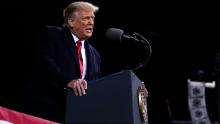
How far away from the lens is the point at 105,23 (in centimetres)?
556

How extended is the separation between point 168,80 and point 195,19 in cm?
104

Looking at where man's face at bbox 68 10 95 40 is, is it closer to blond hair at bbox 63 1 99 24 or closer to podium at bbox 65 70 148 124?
blond hair at bbox 63 1 99 24

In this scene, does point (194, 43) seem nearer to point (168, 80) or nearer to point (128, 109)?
point (168, 80)

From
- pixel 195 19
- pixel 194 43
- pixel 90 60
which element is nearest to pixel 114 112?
pixel 90 60

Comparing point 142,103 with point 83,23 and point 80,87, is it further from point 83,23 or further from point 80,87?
point 83,23

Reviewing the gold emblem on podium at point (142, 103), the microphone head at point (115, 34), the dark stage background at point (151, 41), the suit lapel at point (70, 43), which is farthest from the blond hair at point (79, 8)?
the dark stage background at point (151, 41)

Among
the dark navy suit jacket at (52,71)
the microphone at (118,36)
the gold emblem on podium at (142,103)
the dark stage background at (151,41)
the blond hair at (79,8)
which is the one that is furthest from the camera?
the dark stage background at (151,41)

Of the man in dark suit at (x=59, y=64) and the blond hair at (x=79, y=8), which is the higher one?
the blond hair at (x=79, y=8)

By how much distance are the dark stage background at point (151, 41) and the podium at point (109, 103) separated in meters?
2.71

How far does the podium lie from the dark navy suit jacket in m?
0.22

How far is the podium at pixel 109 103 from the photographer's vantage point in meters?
1.64

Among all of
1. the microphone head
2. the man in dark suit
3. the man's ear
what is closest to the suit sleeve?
the man in dark suit

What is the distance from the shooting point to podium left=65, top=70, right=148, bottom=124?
1644 millimetres

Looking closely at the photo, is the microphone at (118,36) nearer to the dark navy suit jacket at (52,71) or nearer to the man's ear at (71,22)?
the dark navy suit jacket at (52,71)
